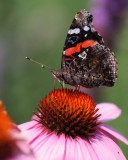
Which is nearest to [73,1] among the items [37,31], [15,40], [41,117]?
[37,31]

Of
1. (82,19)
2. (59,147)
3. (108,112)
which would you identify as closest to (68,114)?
(59,147)

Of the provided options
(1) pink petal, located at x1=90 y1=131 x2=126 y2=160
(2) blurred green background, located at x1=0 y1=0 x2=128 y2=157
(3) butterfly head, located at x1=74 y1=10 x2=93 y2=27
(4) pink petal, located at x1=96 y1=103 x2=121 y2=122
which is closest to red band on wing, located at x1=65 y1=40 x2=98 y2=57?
(3) butterfly head, located at x1=74 y1=10 x2=93 y2=27

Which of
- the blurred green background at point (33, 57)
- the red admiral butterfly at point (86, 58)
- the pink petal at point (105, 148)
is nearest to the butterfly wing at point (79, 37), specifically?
the red admiral butterfly at point (86, 58)

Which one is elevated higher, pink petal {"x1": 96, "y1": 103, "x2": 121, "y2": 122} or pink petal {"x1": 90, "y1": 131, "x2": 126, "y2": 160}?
pink petal {"x1": 96, "y1": 103, "x2": 121, "y2": 122}

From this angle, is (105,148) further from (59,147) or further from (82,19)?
(82,19)

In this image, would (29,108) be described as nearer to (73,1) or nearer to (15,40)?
(15,40)

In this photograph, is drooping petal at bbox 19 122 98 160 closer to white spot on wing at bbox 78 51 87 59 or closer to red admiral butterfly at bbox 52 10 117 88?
red admiral butterfly at bbox 52 10 117 88

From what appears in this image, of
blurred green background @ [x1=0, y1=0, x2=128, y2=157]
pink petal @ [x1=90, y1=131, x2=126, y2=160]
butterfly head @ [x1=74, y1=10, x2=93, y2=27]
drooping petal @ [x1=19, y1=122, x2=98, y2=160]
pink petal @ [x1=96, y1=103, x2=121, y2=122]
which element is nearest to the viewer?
drooping petal @ [x1=19, y1=122, x2=98, y2=160]

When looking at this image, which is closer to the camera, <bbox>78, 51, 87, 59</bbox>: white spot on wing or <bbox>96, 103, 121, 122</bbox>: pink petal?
<bbox>96, 103, 121, 122</bbox>: pink petal
